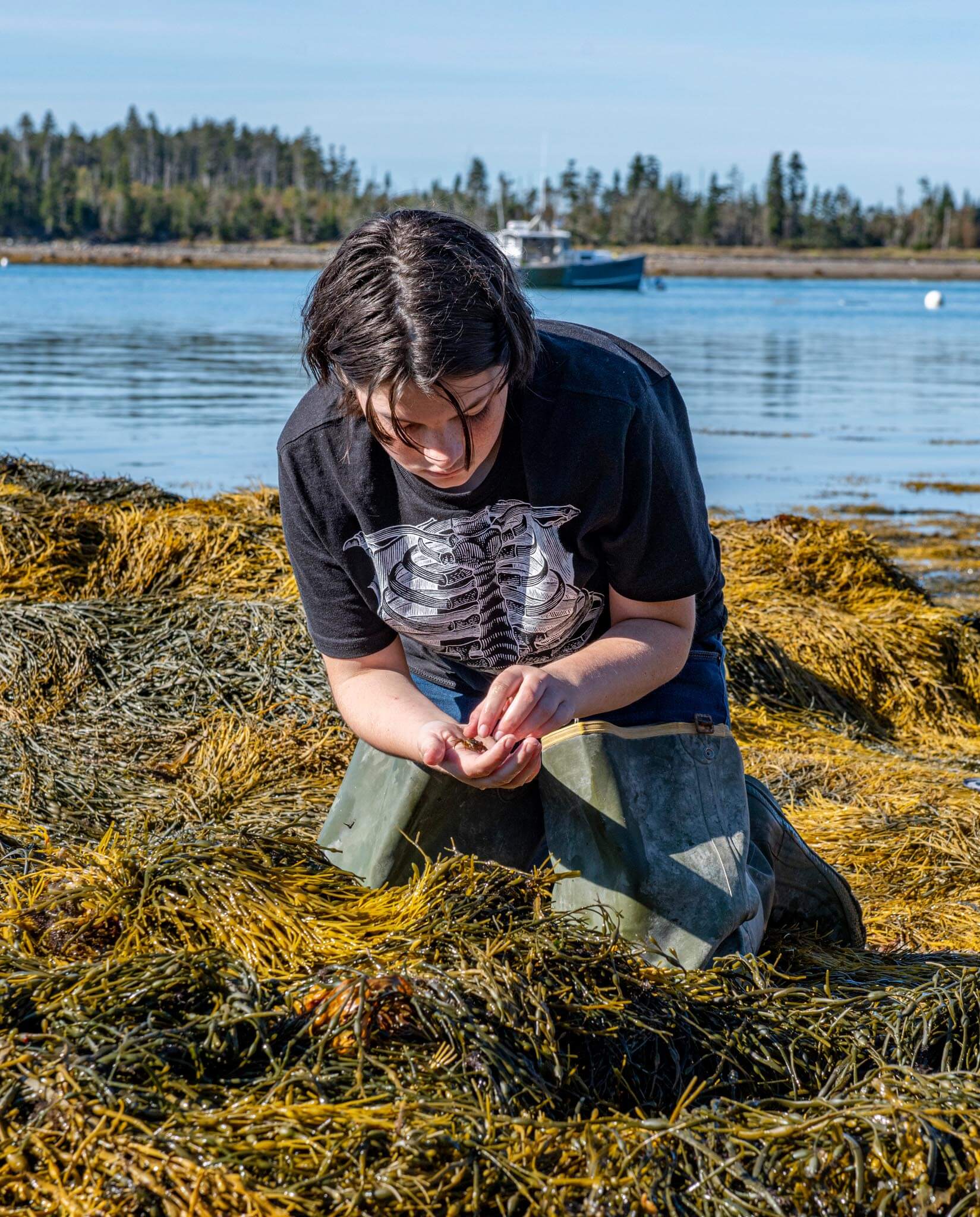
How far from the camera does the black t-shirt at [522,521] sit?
2.35 m

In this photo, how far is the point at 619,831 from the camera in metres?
2.43

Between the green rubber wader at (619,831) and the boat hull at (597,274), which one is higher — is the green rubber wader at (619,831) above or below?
below

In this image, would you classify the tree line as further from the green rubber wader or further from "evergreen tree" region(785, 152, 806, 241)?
the green rubber wader

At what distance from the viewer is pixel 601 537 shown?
2.44 m

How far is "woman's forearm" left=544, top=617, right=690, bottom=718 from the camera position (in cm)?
230

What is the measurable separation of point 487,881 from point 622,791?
337mm

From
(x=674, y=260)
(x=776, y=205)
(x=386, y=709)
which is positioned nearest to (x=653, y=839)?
(x=386, y=709)

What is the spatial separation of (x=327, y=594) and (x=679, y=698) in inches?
28.6

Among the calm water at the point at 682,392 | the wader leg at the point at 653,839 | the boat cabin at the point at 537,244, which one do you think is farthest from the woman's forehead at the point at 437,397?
the boat cabin at the point at 537,244

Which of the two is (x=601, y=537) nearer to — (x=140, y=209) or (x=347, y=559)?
(x=347, y=559)

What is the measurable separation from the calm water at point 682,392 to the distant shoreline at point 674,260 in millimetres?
42827

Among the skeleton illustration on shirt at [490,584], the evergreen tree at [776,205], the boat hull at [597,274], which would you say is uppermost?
the evergreen tree at [776,205]

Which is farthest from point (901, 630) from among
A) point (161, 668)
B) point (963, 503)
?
point (963, 503)

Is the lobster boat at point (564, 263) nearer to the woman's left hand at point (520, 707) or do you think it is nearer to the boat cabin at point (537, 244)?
the boat cabin at point (537, 244)
